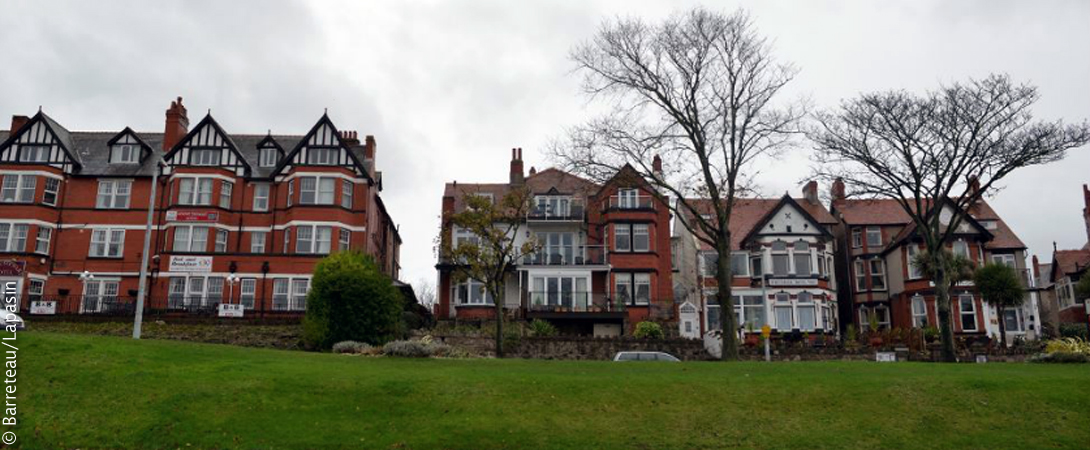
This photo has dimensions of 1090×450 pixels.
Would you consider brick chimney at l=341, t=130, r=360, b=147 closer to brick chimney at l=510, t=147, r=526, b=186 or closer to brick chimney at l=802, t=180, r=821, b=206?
brick chimney at l=510, t=147, r=526, b=186

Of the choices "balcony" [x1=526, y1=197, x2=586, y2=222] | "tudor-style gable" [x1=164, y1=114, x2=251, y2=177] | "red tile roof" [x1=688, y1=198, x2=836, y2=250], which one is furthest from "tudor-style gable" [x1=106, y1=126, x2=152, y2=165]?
"red tile roof" [x1=688, y1=198, x2=836, y2=250]

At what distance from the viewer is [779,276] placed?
1917 inches

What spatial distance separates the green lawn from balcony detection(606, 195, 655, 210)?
26758mm

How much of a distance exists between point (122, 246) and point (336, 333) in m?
20.5

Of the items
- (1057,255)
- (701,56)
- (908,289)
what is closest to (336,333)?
(701,56)

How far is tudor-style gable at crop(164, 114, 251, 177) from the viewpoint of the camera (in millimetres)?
45250

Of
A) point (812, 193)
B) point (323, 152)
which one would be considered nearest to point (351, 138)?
point (323, 152)

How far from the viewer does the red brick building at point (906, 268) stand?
155ft

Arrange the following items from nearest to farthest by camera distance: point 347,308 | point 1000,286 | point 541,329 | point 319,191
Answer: point 347,308 → point 1000,286 → point 541,329 → point 319,191

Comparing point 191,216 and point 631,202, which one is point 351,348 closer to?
point 191,216

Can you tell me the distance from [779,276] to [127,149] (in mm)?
39268

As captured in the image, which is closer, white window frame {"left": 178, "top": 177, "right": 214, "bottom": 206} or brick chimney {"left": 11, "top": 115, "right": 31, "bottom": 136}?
white window frame {"left": 178, "top": 177, "right": 214, "bottom": 206}

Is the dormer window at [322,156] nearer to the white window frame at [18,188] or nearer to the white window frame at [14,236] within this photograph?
the white window frame at [18,188]

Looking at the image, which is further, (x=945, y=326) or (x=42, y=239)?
(x=42, y=239)
